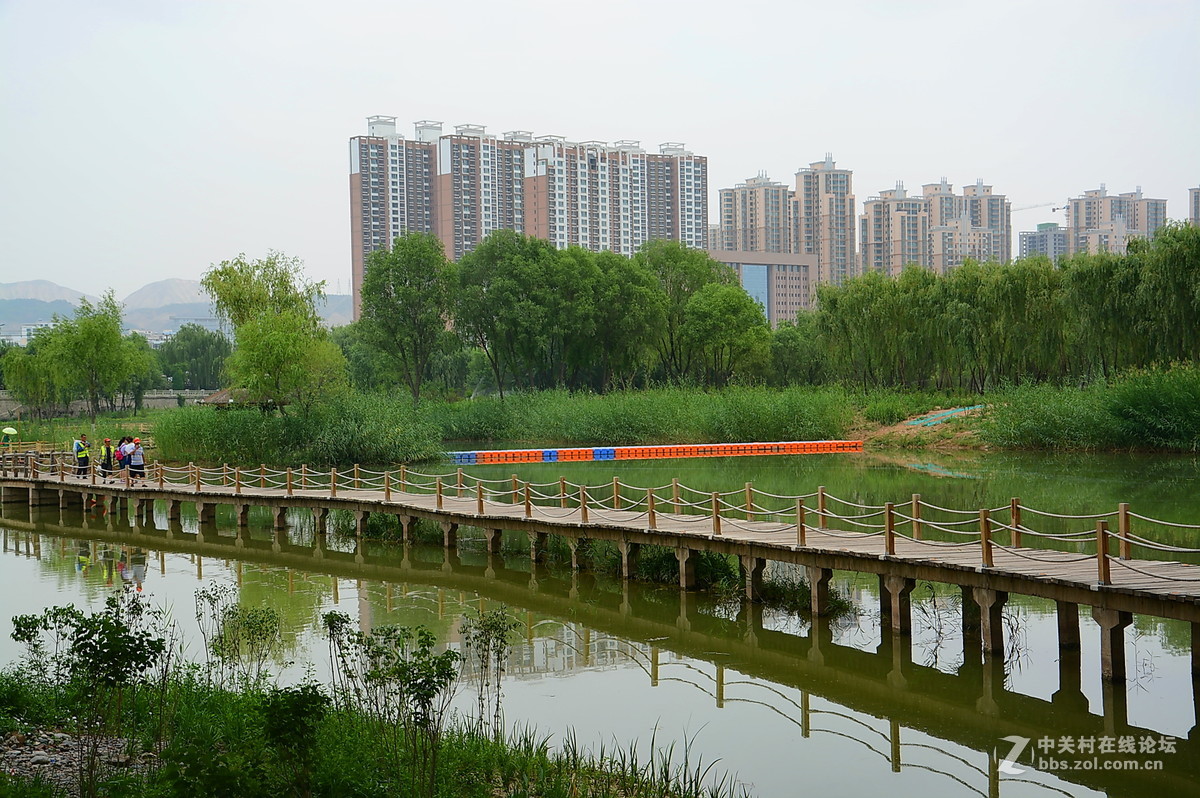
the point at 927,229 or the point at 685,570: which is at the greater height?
the point at 927,229

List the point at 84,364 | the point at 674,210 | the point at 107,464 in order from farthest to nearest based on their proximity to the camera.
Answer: the point at 674,210, the point at 84,364, the point at 107,464

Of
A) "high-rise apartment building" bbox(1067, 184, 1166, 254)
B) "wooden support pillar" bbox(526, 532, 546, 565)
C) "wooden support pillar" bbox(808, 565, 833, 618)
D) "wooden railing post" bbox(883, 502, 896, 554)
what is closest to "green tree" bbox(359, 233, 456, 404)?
"wooden support pillar" bbox(526, 532, 546, 565)

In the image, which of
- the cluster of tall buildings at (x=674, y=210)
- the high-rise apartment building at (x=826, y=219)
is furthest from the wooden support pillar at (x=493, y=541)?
the high-rise apartment building at (x=826, y=219)

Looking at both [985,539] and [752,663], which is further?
[752,663]

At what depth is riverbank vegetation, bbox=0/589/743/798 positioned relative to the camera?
6996 mm

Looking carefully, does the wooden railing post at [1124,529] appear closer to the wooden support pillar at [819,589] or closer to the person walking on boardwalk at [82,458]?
the wooden support pillar at [819,589]

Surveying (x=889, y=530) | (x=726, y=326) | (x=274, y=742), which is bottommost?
(x=274, y=742)

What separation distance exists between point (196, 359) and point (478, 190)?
30.4 metres

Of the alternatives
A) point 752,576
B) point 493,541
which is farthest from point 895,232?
point 752,576

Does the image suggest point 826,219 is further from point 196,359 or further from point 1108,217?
point 196,359

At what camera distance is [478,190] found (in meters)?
107

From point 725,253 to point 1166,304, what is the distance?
81750 millimetres

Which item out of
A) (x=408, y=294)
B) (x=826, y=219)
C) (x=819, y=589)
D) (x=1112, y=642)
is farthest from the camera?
(x=826, y=219)

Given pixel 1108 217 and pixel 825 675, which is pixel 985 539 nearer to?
pixel 825 675
